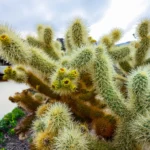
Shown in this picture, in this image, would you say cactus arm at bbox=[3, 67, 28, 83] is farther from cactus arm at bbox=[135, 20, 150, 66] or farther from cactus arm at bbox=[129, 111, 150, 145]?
cactus arm at bbox=[135, 20, 150, 66]

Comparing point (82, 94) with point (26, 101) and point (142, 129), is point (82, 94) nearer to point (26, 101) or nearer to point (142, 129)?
point (26, 101)

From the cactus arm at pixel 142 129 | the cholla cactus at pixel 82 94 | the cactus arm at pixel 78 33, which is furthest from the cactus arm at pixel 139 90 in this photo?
the cactus arm at pixel 78 33

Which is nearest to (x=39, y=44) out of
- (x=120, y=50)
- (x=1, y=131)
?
(x=120, y=50)

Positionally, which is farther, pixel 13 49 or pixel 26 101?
pixel 26 101

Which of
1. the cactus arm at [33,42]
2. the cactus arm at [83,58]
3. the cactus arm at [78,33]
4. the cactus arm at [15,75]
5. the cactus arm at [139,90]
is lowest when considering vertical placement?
the cactus arm at [139,90]

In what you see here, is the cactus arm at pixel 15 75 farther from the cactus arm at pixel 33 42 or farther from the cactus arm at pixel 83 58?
the cactus arm at pixel 33 42

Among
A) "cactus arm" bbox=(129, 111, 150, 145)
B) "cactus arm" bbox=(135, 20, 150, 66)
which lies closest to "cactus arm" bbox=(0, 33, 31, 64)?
"cactus arm" bbox=(129, 111, 150, 145)

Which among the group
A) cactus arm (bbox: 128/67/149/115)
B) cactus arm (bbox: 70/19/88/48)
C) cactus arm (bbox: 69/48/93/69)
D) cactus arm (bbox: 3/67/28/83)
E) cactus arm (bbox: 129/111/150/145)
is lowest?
cactus arm (bbox: 129/111/150/145)

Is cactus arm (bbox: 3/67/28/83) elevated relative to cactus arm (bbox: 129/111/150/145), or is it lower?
elevated

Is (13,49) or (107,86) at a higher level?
(13,49)

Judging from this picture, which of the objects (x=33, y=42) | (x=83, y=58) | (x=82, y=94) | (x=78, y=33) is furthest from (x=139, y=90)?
(x=33, y=42)

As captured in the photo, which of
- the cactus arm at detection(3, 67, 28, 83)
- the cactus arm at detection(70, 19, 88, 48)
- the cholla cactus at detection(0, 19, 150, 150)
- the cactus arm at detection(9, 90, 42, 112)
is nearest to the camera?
the cholla cactus at detection(0, 19, 150, 150)
